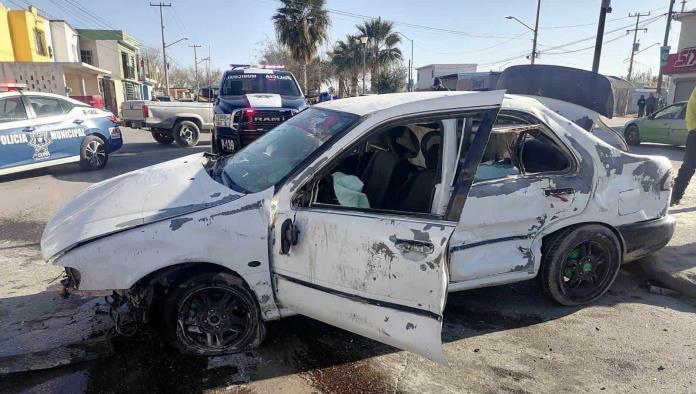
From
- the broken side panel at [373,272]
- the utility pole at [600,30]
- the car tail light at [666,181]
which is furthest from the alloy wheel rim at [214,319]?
the utility pole at [600,30]

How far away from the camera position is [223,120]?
842 centimetres

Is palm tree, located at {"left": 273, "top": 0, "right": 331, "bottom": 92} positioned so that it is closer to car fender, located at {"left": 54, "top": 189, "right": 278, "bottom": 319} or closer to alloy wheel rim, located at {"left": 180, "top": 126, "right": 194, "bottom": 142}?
alloy wheel rim, located at {"left": 180, "top": 126, "right": 194, "bottom": 142}

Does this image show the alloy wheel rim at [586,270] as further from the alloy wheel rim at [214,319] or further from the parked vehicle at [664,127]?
the parked vehicle at [664,127]

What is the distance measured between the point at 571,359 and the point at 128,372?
9.50ft

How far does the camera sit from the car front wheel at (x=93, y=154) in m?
9.05

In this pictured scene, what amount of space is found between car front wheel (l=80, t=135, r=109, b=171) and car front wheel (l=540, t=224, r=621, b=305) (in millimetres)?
9001

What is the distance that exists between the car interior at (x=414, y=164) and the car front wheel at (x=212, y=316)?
2.57ft

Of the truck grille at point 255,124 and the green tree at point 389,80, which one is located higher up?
the green tree at point 389,80

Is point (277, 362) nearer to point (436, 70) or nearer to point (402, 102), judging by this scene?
point (402, 102)

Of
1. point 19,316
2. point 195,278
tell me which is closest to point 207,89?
point 19,316

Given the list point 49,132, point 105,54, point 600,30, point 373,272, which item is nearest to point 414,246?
point 373,272

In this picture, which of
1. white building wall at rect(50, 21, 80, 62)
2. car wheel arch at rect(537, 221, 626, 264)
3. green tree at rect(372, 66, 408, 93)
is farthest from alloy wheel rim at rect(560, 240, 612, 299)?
white building wall at rect(50, 21, 80, 62)

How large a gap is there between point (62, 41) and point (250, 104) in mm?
33621

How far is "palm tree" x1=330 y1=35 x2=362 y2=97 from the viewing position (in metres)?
37.6
